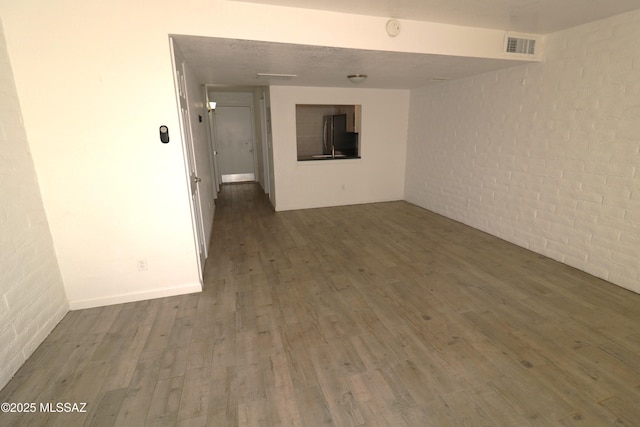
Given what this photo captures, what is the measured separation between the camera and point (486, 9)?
104 inches

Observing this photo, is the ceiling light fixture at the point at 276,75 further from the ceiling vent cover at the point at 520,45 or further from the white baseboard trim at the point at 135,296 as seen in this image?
the white baseboard trim at the point at 135,296

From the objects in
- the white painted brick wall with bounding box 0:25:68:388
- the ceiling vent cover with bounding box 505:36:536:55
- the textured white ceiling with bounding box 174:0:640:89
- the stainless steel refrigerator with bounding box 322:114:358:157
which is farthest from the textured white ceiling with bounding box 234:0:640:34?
the stainless steel refrigerator with bounding box 322:114:358:157

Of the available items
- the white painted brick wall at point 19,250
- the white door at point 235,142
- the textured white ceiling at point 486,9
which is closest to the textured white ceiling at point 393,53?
the textured white ceiling at point 486,9

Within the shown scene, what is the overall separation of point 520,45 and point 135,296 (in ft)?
15.2

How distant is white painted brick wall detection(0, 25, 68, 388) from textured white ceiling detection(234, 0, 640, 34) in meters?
1.97

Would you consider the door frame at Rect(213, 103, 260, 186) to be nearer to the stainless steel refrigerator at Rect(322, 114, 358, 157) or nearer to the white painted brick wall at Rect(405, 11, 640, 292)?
the stainless steel refrigerator at Rect(322, 114, 358, 157)

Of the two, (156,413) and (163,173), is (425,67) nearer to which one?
(163,173)

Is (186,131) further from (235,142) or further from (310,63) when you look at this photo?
(235,142)

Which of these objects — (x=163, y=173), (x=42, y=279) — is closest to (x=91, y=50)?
(x=163, y=173)

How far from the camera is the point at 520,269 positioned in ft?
10.8

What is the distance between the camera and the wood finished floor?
166 cm

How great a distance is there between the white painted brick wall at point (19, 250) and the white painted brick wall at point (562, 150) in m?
4.86

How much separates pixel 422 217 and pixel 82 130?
4.65 meters

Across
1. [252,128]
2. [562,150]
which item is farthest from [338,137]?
[562,150]
